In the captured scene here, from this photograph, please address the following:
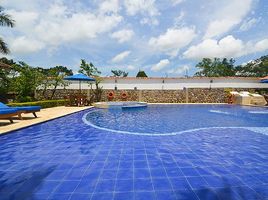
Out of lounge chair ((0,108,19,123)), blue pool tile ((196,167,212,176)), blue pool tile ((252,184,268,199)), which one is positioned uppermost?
lounge chair ((0,108,19,123))

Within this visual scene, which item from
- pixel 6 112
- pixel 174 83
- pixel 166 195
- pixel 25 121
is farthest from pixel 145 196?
pixel 174 83

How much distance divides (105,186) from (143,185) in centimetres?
60

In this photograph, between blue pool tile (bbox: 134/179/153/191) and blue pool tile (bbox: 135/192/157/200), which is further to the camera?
blue pool tile (bbox: 134/179/153/191)

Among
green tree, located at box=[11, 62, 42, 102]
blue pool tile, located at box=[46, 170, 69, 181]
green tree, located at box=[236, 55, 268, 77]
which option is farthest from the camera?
green tree, located at box=[236, 55, 268, 77]

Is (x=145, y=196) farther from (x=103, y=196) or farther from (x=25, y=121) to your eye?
(x=25, y=121)

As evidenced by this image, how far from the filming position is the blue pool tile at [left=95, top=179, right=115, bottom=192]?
10.2 feet

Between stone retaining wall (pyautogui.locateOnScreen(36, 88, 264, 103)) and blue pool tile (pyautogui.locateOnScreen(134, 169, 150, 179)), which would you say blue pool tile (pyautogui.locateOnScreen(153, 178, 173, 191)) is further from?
stone retaining wall (pyautogui.locateOnScreen(36, 88, 264, 103))

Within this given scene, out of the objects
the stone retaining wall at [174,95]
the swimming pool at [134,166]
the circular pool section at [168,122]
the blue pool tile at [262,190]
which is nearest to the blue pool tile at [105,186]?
the swimming pool at [134,166]

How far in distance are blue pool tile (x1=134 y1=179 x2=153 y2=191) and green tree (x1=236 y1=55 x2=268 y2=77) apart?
1803 inches

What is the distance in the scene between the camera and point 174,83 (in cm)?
2352

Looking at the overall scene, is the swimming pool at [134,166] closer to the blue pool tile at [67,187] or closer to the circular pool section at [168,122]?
the blue pool tile at [67,187]

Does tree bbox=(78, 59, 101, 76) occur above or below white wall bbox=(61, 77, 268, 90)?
above

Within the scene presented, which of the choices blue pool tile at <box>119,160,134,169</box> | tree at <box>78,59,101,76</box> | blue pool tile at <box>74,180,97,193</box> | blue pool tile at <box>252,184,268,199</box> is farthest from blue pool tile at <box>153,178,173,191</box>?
tree at <box>78,59,101,76</box>

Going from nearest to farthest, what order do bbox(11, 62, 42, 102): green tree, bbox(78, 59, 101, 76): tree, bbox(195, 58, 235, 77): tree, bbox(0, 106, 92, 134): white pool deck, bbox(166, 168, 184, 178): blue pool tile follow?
bbox(166, 168, 184, 178): blue pool tile, bbox(0, 106, 92, 134): white pool deck, bbox(11, 62, 42, 102): green tree, bbox(78, 59, 101, 76): tree, bbox(195, 58, 235, 77): tree
